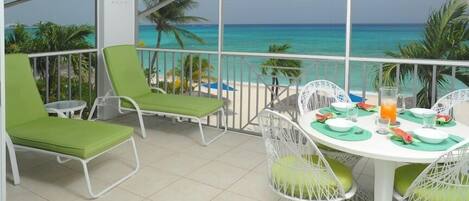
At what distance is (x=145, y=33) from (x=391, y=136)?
17066mm

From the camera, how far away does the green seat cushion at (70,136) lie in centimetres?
265

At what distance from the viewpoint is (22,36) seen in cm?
923

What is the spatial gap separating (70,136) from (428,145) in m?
2.30

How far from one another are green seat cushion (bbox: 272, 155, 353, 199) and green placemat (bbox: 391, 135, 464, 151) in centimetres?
32

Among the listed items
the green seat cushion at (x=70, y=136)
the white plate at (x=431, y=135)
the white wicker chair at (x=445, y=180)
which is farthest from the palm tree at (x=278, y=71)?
the white wicker chair at (x=445, y=180)

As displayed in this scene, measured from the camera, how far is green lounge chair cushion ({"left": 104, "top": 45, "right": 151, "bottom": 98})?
4137 millimetres

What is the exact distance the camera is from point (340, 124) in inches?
85.6

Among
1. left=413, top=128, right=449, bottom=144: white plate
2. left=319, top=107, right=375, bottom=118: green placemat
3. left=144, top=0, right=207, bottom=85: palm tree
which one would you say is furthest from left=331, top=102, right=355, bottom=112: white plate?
left=144, top=0, right=207, bottom=85: palm tree

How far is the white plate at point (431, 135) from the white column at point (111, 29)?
12.0 ft

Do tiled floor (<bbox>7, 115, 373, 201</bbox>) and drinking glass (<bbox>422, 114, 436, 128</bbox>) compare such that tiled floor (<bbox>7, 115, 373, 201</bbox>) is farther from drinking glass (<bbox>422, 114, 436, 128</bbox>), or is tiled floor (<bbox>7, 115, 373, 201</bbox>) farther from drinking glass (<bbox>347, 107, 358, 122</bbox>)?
drinking glass (<bbox>422, 114, 436, 128</bbox>)

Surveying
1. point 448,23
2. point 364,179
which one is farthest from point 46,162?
point 448,23

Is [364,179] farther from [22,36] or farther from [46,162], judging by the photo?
[22,36]

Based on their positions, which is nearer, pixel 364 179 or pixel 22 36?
pixel 364 179

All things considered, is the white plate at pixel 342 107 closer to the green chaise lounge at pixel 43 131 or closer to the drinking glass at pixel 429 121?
the drinking glass at pixel 429 121
